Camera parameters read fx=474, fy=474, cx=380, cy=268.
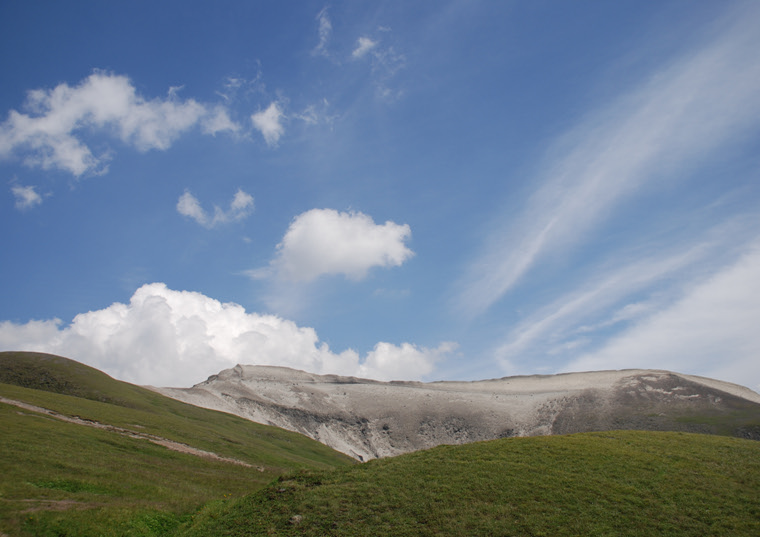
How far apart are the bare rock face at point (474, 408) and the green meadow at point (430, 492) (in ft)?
279

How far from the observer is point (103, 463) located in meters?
41.3

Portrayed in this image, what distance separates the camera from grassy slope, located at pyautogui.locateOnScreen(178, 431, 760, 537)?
952 inches

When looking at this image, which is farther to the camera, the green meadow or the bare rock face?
the bare rock face

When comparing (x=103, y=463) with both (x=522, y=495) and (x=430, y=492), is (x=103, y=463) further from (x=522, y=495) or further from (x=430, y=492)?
(x=522, y=495)

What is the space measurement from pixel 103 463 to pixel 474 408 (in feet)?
357

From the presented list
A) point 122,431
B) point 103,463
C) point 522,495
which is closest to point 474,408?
point 122,431

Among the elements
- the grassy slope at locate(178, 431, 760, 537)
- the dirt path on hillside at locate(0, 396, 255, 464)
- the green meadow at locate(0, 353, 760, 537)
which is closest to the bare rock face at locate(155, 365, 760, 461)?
the dirt path on hillside at locate(0, 396, 255, 464)

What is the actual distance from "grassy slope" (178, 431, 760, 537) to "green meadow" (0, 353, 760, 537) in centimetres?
8

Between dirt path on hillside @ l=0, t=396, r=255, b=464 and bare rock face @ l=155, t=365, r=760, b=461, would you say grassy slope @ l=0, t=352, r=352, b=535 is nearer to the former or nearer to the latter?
dirt path on hillside @ l=0, t=396, r=255, b=464

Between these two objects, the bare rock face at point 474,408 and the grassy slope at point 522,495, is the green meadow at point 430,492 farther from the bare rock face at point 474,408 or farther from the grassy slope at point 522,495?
the bare rock face at point 474,408

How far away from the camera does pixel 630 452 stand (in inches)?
1329

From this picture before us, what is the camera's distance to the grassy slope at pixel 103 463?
2798 centimetres

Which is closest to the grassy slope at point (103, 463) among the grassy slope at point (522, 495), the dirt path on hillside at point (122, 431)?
the dirt path on hillside at point (122, 431)

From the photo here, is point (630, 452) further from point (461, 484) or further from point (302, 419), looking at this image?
point (302, 419)
